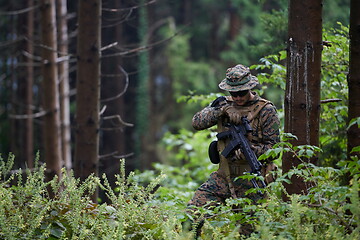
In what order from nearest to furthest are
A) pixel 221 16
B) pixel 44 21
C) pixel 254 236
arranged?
pixel 254 236 → pixel 44 21 → pixel 221 16

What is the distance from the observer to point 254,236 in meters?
4.00

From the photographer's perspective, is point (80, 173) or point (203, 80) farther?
point (203, 80)

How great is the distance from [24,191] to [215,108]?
227cm

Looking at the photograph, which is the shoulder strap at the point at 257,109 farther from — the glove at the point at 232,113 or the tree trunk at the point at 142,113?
the tree trunk at the point at 142,113

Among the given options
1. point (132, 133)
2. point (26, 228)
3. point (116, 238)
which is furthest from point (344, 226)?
point (132, 133)

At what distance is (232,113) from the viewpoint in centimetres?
585

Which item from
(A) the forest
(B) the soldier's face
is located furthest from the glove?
(A) the forest

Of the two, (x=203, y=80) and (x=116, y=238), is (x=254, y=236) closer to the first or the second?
(x=116, y=238)

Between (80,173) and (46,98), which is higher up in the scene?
(46,98)

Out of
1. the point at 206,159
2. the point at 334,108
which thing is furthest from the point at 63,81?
the point at 334,108

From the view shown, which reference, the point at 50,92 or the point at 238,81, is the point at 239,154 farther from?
the point at 50,92

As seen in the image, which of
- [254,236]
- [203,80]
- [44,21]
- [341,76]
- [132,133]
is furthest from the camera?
[203,80]

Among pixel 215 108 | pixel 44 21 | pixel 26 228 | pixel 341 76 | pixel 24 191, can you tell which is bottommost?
pixel 26 228

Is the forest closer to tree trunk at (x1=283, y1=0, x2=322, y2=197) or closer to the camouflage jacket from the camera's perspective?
tree trunk at (x1=283, y1=0, x2=322, y2=197)
